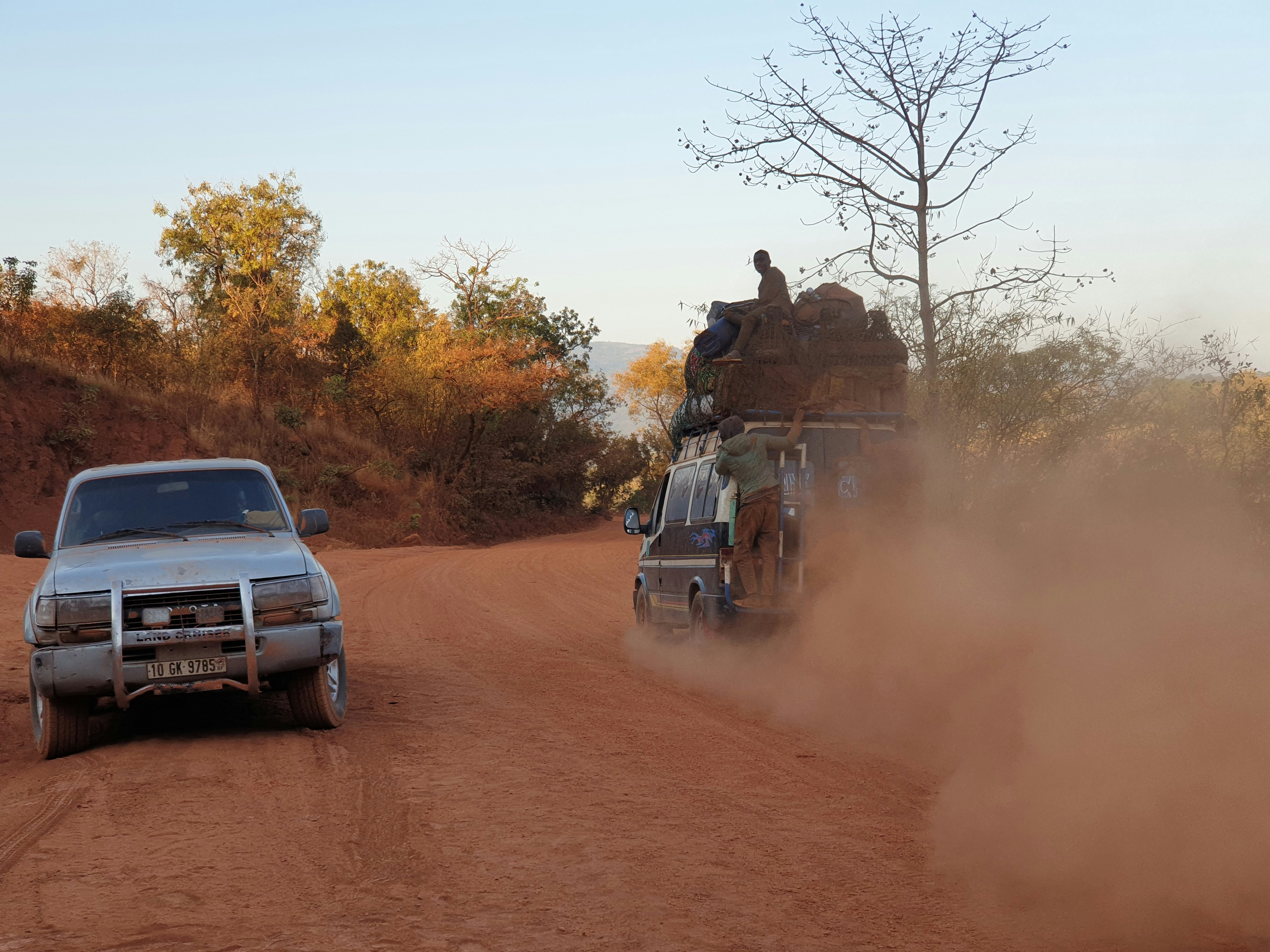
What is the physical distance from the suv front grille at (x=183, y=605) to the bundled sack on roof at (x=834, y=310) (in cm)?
606

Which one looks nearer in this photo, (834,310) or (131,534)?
(131,534)

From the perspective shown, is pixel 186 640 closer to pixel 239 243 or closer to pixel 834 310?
pixel 834 310

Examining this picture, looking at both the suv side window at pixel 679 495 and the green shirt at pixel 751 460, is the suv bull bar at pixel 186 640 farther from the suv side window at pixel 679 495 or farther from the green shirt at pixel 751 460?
the suv side window at pixel 679 495

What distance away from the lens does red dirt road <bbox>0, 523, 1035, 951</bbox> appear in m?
4.18

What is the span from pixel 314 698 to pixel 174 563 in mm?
1332

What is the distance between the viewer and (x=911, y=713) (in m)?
8.02

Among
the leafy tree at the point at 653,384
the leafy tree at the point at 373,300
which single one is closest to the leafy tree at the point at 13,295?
the leafy tree at the point at 373,300

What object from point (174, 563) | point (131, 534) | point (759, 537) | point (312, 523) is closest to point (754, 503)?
point (759, 537)

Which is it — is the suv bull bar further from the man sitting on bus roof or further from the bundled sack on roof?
the bundled sack on roof

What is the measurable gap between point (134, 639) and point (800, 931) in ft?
15.7

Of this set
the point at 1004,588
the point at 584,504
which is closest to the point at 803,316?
the point at 1004,588

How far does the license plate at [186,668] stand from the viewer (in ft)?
23.0

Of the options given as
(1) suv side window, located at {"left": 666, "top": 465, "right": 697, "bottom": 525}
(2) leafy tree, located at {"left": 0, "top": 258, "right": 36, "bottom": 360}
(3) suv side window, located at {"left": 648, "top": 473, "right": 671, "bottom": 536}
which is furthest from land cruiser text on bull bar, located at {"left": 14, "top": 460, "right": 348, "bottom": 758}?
(2) leafy tree, located at {"left": 0, "top": 258, "right": 36, "bottom": 360}

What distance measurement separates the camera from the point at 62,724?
716 cm
